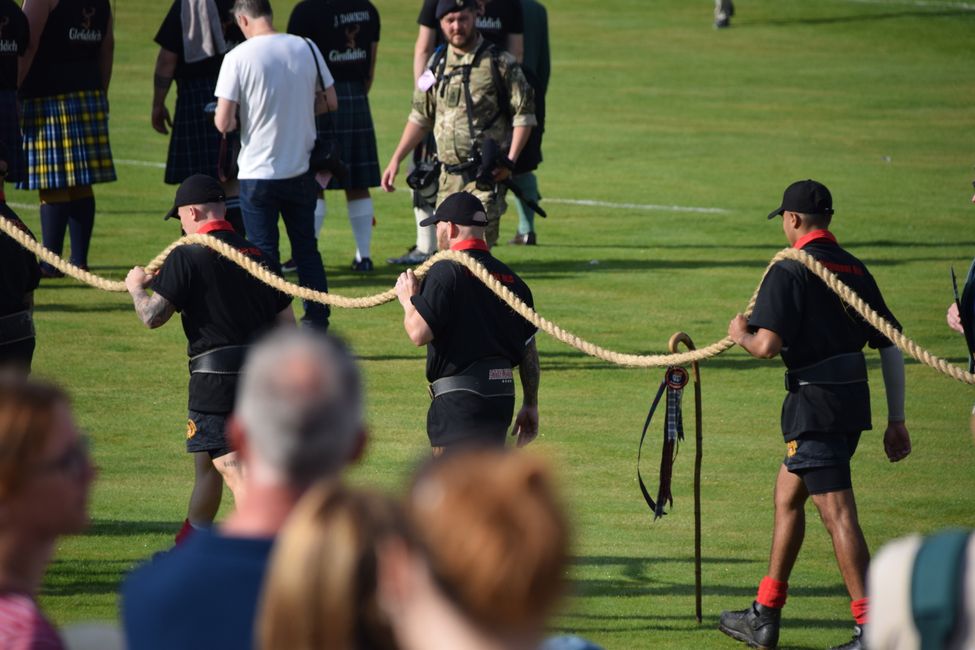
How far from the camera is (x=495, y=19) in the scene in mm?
12852

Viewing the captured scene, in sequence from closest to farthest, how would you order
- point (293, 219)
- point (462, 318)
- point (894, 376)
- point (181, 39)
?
1. point (894, 376)
2. point (462, 318)
3. point (293, 219)
4. point (181, 39)

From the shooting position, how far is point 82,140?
13.0 metres

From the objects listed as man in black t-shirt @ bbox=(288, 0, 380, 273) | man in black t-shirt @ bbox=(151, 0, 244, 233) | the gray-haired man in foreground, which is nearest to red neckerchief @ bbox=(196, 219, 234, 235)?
the gray-haired man in foreground

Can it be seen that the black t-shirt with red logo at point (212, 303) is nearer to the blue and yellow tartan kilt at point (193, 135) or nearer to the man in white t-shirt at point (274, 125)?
the man in white t-shirt at point (274, 125)

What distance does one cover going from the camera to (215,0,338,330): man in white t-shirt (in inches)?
415

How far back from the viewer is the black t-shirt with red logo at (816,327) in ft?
21.9

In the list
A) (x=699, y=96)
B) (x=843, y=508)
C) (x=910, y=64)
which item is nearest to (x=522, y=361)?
(x=843, y=508)

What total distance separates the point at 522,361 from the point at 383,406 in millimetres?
2939

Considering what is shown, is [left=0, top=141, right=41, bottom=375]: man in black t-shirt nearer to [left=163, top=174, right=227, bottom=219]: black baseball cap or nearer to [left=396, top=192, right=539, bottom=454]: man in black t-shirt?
[left=163, top=174, right=227, bottom=219]: black baseball cap

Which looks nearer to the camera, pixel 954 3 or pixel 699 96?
pixel 699 96

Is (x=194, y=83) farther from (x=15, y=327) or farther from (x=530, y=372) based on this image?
(x=530, y=372)

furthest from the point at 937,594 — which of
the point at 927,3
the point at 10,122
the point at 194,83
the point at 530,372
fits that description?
the point at 927,3

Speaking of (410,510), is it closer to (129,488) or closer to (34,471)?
(34,471)

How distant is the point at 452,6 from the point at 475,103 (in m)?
0.74
